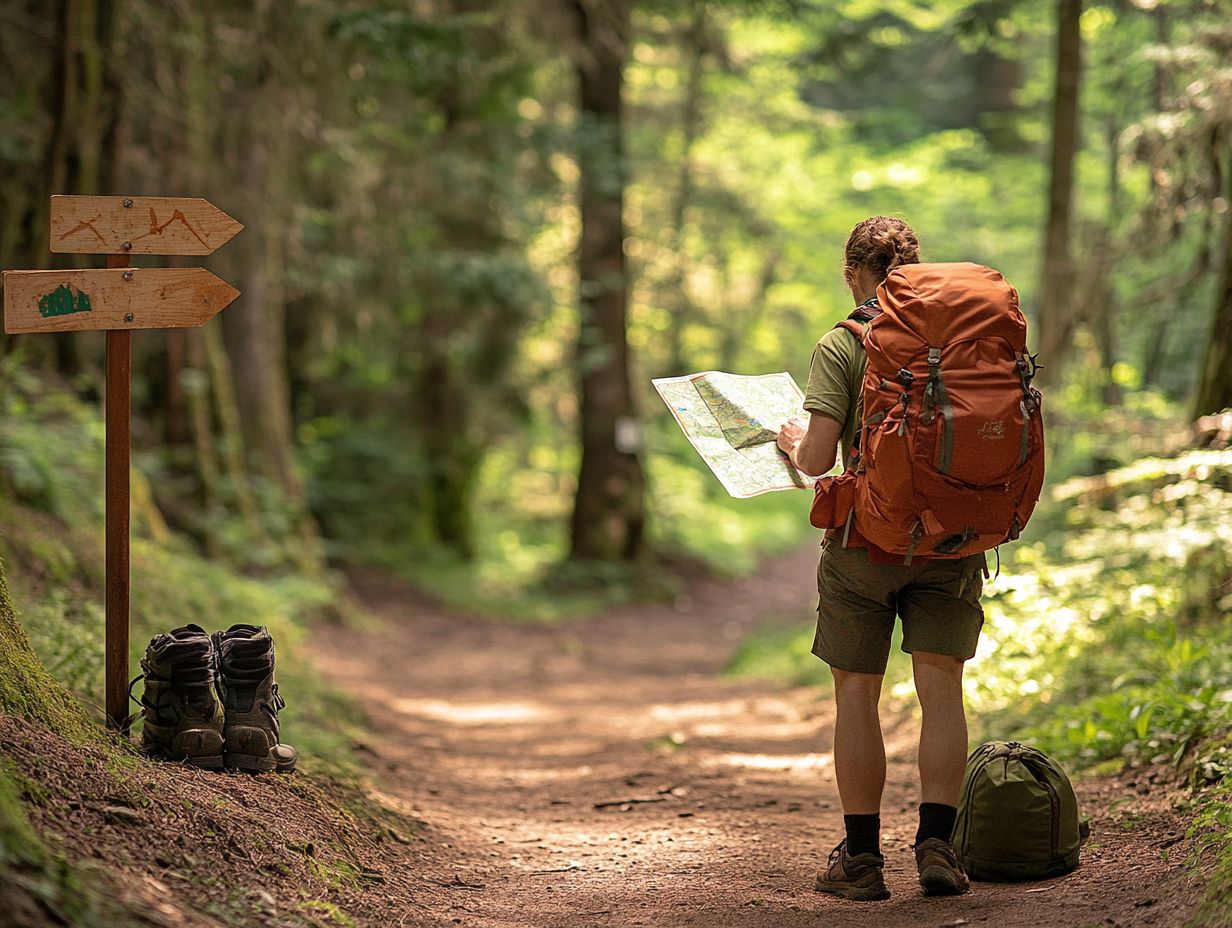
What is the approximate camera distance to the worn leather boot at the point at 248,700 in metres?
4.51

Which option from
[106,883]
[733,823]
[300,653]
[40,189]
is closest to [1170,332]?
[733,823]

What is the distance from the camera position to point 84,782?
3.59m

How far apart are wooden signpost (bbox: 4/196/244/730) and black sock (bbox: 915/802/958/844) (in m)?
2.93

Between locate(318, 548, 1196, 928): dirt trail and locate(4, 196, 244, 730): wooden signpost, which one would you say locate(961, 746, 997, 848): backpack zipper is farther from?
locate(4, 196, 244, 730): wooden signpost

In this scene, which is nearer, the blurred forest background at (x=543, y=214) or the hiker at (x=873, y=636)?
the hiker at (x=873, y=636)

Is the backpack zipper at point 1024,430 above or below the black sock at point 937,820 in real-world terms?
above

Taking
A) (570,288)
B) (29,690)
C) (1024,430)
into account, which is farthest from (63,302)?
(570,288)

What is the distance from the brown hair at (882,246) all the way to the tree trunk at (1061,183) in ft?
21.7

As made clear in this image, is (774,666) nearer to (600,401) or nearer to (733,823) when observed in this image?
(733,823)

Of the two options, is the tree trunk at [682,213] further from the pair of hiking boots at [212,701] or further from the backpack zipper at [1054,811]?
the backpack zipper at [1054,811]

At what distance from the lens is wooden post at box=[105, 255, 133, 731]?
14.6 ft

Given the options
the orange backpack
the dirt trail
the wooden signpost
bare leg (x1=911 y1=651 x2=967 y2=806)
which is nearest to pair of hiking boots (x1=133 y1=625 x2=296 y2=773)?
the wooden signpost

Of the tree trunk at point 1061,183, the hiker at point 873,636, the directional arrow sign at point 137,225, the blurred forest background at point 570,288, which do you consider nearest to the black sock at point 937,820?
the hiker at point 873,636

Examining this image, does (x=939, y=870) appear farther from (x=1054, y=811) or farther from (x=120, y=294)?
(x=120, y=294)
